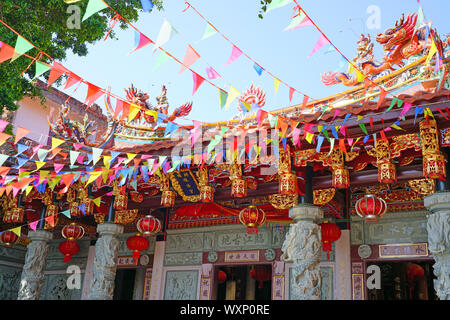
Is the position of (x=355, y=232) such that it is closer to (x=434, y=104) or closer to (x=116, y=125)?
(x=434, y=104)

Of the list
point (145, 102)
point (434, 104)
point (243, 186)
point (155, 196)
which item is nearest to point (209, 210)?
point (155, 196)

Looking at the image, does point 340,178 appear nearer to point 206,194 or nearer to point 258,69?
point 258,69

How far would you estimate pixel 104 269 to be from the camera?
22.4 ft

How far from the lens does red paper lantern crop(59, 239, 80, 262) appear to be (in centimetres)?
937

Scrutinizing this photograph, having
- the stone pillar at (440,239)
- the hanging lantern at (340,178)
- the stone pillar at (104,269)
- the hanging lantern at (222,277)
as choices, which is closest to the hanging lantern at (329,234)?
the hanging lantern at (340,178)

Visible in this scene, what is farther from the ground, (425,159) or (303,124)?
(303,124)

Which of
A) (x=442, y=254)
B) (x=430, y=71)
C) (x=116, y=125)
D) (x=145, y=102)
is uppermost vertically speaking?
(x=145, y=102)

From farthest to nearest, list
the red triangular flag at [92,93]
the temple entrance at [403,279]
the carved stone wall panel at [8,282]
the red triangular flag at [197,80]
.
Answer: the carved stone wall panel at [8,282]
the temple entrance at [403,279]
the red triangular flag at [92,93]
the red triangular flag at [197,80]

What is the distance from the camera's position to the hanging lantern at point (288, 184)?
5566 millimetres

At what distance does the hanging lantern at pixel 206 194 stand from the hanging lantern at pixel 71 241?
10.9 ft

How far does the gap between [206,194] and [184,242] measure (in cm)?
265

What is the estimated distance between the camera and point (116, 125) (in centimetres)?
991

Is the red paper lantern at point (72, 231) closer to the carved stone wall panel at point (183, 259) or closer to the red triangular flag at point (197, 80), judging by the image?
the carved stone wall panel at point (183, 259)

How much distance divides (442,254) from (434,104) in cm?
154
